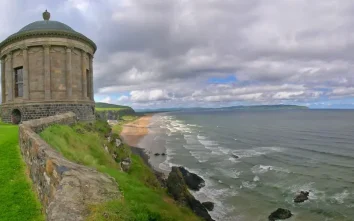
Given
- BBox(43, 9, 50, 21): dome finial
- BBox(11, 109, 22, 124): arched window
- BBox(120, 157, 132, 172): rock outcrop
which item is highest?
BBox(43, 9, 50, 21): dome finial

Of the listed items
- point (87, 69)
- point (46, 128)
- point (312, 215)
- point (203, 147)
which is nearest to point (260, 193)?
point (312, 215)

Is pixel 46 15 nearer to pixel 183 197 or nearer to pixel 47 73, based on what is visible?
Result: pixel 47 73

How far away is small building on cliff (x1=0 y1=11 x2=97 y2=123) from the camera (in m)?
27.4

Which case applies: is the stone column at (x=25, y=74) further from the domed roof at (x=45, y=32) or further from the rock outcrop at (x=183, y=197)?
the rock outcrop at (x=183, y=197)

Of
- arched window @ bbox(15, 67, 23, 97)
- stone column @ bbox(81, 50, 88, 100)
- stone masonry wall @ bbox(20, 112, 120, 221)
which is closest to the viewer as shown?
stone masonry wall @ bbox(20, 112, 120, 221)

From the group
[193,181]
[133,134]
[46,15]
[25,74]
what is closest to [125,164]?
[193,181]

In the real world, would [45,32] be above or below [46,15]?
below

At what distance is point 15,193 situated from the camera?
8367mm

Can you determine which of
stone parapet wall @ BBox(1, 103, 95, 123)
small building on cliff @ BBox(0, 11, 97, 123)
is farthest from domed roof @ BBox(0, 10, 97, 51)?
stone parapet wall @ BBox(1, 103, 95, 123)

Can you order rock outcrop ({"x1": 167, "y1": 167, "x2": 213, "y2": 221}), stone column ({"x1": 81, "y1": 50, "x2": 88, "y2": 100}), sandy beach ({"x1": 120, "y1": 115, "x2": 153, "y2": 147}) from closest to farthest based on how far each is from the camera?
rock outcrop ({"x1": 167, "y1": 167, "x2": 213, "y2": 221}) < stone column ({"x1": 81, "y1": 50, "x2": 88, "y2": 100}) < sandy beach ({"x1": 120, "y1": 115, "x2": 153, "y2": 147})

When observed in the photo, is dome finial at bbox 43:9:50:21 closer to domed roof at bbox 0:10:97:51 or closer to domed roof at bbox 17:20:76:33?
domed roof at bbox 0:10:97:51

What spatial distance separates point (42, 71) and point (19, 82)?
375 centimetres

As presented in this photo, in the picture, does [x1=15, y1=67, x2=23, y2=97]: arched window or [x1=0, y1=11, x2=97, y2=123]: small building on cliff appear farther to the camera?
[x1=15, y1=67, x2=23, y2=97]: arched window

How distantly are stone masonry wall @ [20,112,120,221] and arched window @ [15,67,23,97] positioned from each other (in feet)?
76.6
